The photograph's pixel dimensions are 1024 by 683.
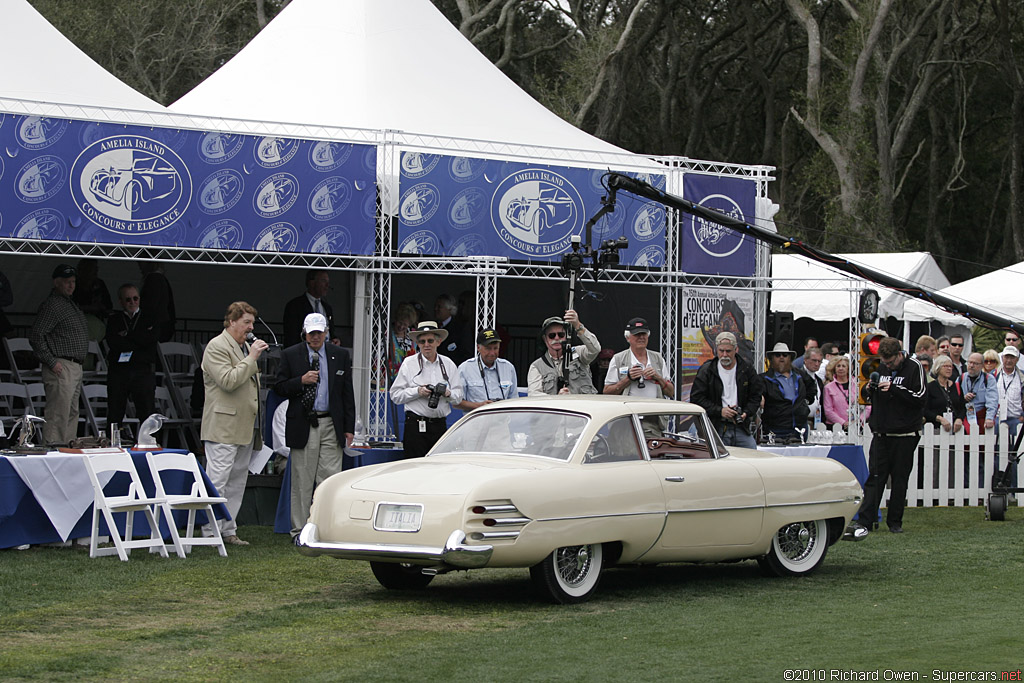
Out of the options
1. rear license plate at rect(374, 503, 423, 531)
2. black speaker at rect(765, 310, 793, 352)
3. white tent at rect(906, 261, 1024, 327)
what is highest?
white tent at rect(906, 261, 1024, 327)

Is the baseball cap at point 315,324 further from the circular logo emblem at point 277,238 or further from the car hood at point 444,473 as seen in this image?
the car hood at point 444,473

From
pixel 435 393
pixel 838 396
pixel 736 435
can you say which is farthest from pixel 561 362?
pixel 838 396

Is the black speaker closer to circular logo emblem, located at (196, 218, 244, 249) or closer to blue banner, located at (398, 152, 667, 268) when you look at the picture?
blue banner, located at (398, 152, 667, 268)

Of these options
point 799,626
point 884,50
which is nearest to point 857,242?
point 884,50

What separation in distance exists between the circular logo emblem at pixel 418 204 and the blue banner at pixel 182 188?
0.42 metres

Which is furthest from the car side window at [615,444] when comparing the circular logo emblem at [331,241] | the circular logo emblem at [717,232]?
the circular logo emblem at [717,232]

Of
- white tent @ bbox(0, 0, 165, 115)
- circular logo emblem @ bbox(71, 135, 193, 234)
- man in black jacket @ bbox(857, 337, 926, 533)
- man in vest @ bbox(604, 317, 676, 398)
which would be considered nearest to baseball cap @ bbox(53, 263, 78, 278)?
circular logo emblem @ bbox(71, 135, 193, 234)

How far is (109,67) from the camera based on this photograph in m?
41.1

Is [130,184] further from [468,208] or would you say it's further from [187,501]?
[187,501]

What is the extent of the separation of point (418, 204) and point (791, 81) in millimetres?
34519

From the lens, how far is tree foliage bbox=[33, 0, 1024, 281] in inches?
1464

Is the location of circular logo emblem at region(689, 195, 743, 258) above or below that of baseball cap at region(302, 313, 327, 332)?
above

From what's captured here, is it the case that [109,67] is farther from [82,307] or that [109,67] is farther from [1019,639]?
[1019,639]

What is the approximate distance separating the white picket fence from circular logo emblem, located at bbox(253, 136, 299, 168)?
23.9 ft
